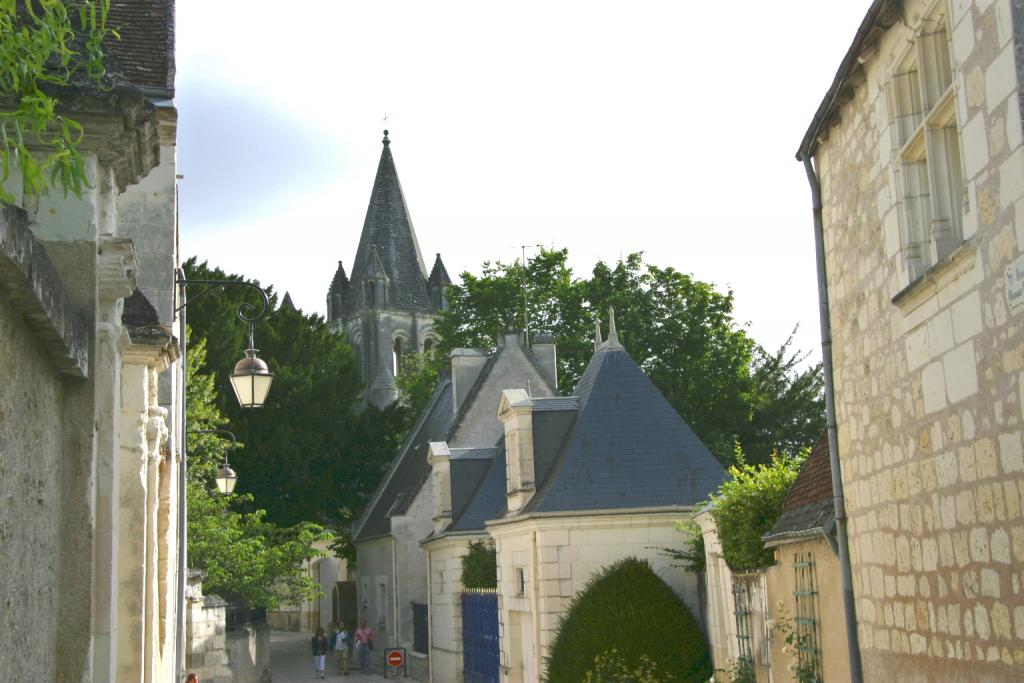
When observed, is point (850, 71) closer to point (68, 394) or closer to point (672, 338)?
point (68, 394)

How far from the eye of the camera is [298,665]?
34344 mm

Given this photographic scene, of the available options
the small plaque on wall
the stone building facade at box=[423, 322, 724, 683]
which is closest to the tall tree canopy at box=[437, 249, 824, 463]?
the stone building facade at box=[423, 322, 724, 683]

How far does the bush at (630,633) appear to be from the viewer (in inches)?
628

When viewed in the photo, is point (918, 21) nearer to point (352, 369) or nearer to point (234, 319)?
point (234, 319)

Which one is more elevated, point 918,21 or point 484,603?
point 918,21

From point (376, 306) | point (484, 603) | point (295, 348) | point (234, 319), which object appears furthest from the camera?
point (376, 306)

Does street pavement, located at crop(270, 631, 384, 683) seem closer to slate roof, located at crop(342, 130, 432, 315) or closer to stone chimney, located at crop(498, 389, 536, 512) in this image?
stone chimney, located at crop(498, 389, 536, 512)

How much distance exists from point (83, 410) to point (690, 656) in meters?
11.7

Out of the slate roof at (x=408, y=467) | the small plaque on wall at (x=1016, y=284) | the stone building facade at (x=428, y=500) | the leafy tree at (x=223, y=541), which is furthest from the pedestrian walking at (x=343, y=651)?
the small plaque on wall at (x=1016, y=284)

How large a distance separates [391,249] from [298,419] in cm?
3887

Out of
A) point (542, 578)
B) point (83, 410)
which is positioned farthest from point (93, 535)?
point (542, 578)

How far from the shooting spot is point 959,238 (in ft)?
23.2

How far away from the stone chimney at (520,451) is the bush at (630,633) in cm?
276

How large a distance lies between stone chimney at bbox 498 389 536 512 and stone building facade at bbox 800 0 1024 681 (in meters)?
11.0
